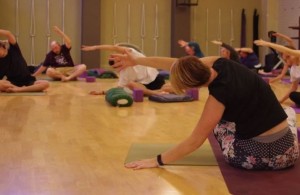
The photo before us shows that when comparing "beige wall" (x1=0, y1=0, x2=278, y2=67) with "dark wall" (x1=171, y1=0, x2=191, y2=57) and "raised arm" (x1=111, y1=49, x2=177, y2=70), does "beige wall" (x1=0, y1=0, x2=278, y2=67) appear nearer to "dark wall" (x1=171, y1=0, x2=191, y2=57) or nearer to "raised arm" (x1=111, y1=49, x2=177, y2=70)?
"dark wall" (x1=171, y1=0, x2=191, y2=57)

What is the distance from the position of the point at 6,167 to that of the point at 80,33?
313 inches

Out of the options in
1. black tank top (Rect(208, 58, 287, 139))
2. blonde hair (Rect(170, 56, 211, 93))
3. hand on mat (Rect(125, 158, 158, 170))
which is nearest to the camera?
blonde hair (Rect(170, 56, 211, 93))

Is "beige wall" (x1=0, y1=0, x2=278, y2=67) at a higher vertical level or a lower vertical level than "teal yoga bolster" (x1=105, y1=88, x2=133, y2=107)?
higher

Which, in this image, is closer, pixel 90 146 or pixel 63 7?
pixel 90 146

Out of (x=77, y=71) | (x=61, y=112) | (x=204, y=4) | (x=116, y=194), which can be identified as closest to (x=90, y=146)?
(x=116, y=194)

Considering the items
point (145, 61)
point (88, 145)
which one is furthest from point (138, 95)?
point (145, 61)

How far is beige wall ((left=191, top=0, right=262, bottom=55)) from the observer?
10859 millimetres

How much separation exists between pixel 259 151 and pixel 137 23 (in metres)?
8.42

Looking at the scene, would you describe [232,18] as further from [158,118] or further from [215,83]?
[215,83]

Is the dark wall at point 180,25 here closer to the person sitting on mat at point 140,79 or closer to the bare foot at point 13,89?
the person sitting on mat at point 140,79

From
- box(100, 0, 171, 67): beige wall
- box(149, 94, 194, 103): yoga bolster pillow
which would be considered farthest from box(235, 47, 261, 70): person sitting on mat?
box(149, 94, 194, 103): yoga bolster pillow

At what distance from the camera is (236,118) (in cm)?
234

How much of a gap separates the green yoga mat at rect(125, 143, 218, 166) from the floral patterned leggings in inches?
6.5

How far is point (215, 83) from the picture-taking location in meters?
2.24
